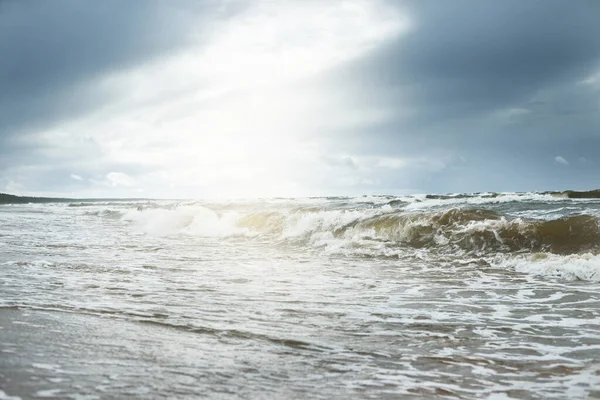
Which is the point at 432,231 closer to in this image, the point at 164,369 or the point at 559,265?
the point at 559,265

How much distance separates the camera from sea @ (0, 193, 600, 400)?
3172 millimetres

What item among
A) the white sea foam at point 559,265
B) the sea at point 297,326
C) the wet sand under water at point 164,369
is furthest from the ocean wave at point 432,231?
the wet sand under water at point 164,369

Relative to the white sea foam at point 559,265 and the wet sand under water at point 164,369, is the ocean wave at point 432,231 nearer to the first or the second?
the white sea foam at point 559,265

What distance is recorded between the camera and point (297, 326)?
15.9 feet

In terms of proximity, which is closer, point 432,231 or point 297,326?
point 297,326

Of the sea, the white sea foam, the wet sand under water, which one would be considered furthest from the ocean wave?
the wet sand under water

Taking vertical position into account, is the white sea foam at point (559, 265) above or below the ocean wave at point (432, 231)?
below

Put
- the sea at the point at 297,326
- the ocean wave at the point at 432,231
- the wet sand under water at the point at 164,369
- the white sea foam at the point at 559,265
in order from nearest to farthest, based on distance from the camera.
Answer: the wet sand under water at the point at 164,369
the sea at the point at 297,326
the white sea foam at the point at 559,265
the ocean wave at the point at 432,231

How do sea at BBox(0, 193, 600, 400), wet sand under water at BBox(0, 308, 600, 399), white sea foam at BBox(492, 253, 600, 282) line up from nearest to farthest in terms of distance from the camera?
wet sand under water at BBox(0, 308, 600, 399) < sea at BBox(0, 193, 600, 400) < white sea foam at BBox(492, 253, 600, 282)

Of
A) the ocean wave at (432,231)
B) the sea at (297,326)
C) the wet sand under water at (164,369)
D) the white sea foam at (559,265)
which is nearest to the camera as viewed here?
the wet sand under water at (164,369)

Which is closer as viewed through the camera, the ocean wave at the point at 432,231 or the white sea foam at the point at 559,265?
the white sea foam at the point at 559,265

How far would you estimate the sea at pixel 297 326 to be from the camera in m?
3.17

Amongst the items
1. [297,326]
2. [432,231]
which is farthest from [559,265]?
[297,326]

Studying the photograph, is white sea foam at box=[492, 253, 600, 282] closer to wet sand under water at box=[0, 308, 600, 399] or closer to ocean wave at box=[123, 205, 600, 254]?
ocean wave at box=[123, 205, 600, 254]
